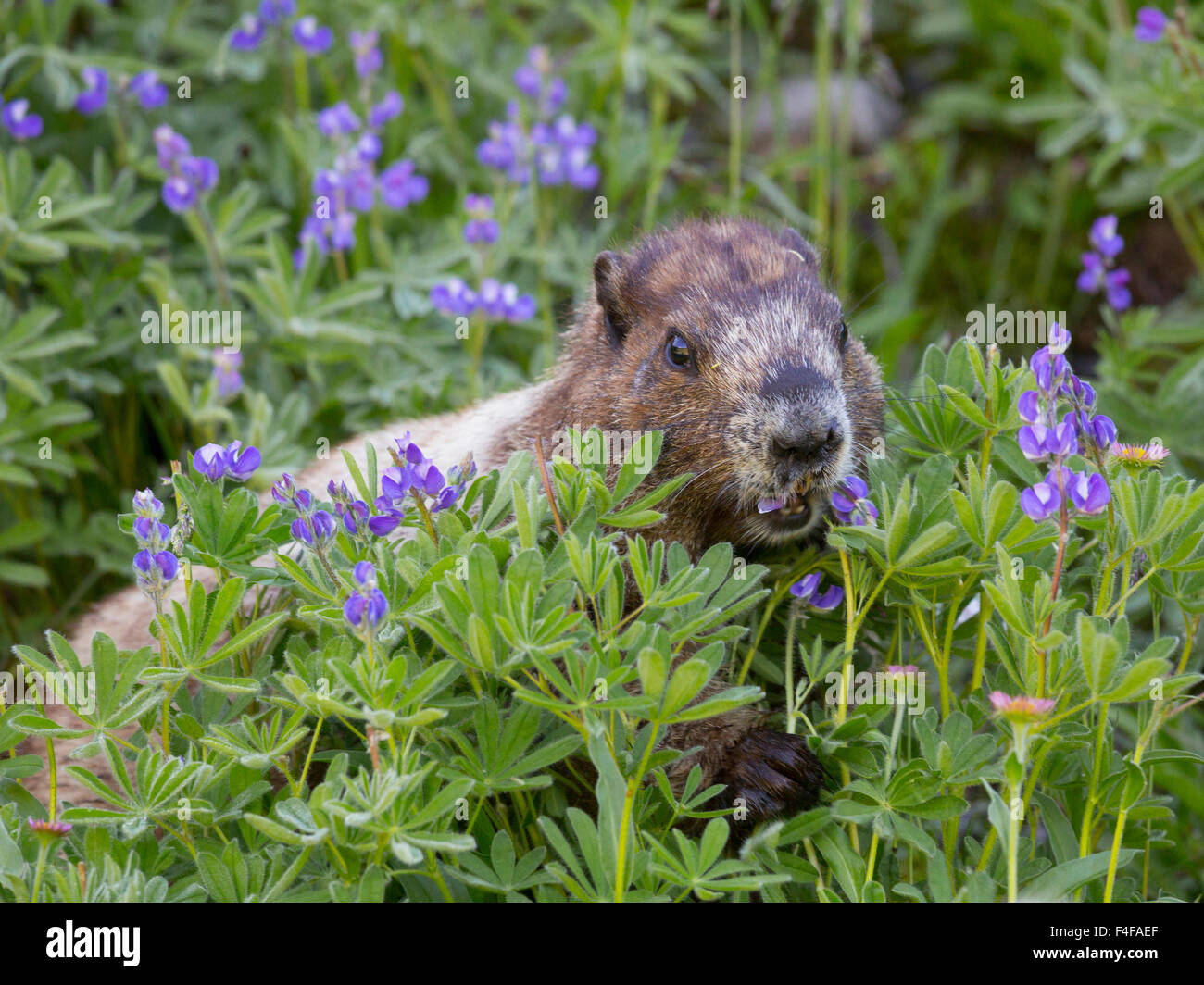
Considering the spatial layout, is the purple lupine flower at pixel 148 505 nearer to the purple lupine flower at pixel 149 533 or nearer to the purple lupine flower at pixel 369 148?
the purple lupine flower at pixel 149 533

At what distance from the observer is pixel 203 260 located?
5.72 m

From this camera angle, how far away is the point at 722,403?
3.57 m

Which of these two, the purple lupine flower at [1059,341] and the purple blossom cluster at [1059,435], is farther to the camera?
the purple lupine flower at [1059,341]

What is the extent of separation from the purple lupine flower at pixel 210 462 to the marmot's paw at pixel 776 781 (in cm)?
141

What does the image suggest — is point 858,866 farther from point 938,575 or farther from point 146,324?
point 146,324

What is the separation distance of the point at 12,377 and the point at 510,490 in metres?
2.44

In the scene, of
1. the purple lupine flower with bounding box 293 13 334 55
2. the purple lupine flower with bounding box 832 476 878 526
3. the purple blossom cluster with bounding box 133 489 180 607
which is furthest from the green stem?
the purple lupine flower with bounding box 293 13 334 55

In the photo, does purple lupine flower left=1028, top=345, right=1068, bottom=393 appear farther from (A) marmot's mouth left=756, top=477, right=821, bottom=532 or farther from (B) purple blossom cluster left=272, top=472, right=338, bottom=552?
(B) purple blossom cluster left=272, top=472, right=338, bottom=552

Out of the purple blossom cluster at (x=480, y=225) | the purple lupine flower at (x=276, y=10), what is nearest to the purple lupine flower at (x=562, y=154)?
the purple blossom cluster at (x=480, y=225)

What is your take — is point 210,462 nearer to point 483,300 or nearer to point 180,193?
point 483,300

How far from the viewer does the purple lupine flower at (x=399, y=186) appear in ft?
18.4

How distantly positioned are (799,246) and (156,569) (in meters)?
2.25

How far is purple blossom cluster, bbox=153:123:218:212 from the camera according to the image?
16.7 ft

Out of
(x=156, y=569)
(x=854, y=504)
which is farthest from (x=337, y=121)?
(x=854, y=504)
